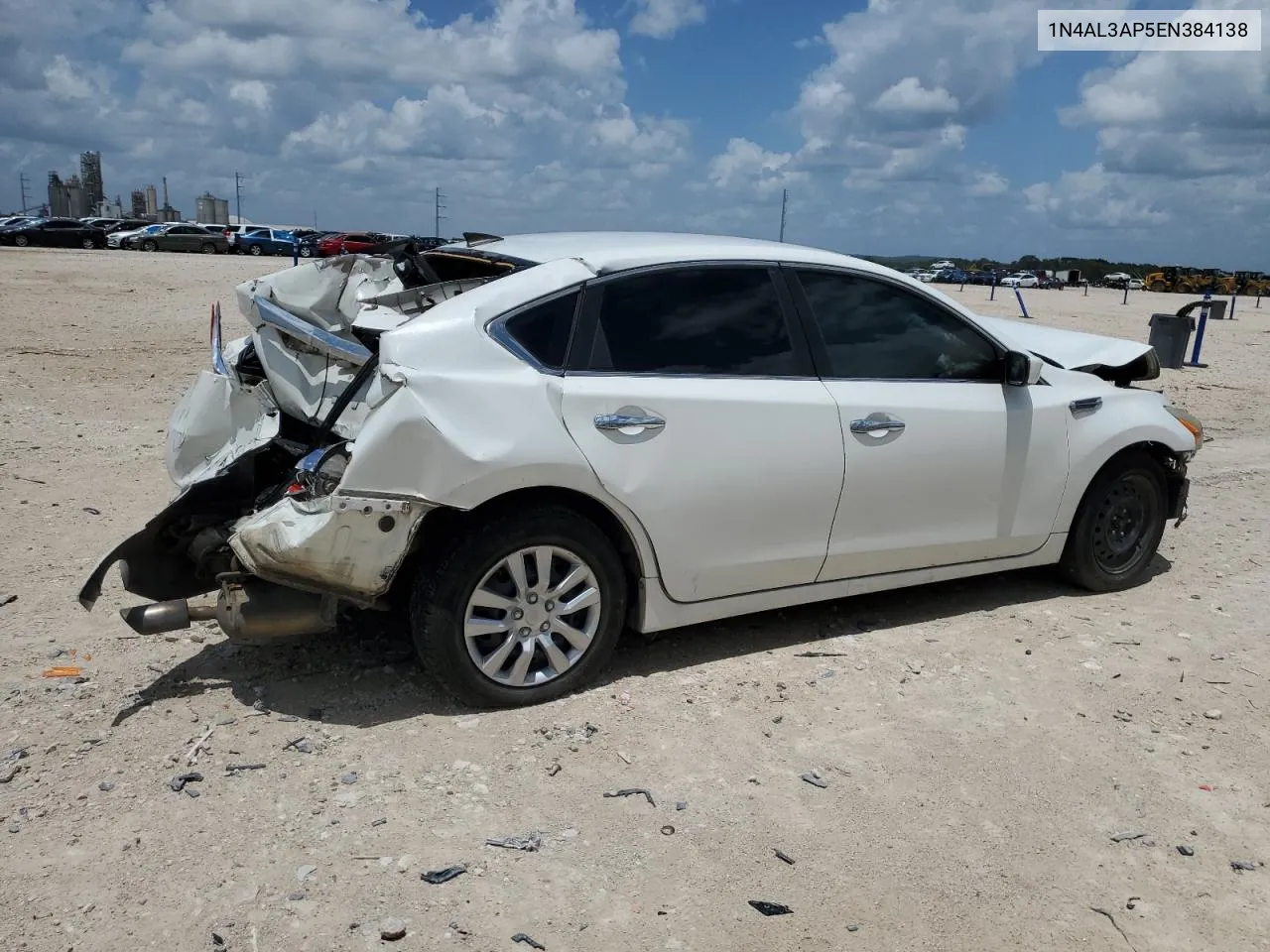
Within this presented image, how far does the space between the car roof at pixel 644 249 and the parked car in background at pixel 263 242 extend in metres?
50.1

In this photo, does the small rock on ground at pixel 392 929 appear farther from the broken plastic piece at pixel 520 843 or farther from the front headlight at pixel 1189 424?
the front headlight at pixel 1189 424

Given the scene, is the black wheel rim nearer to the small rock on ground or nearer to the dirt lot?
the dirt lot

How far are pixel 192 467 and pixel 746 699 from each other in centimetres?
262

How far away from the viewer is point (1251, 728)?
4141 millimetres

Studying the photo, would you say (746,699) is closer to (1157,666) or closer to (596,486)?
(596,486)

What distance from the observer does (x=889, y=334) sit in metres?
4.71

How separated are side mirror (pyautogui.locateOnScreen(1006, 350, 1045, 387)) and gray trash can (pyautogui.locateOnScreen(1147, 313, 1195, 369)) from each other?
1336 cm

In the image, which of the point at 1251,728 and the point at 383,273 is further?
the point at 383,273

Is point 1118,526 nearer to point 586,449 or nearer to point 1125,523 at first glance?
point 1125,523

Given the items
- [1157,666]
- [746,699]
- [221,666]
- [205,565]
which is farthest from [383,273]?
[1157,666]

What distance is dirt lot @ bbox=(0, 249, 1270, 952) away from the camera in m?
2.90

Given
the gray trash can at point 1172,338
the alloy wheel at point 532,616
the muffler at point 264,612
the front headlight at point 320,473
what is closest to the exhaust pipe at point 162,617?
the muffler at point 264,612

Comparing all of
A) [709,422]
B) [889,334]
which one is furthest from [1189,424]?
[709,422]

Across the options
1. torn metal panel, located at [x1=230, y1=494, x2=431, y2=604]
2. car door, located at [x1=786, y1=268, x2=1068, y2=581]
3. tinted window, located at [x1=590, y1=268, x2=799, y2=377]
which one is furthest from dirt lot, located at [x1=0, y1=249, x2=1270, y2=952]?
tinted window, located at [x1=590, y1=268, x2=799, y2=377]
